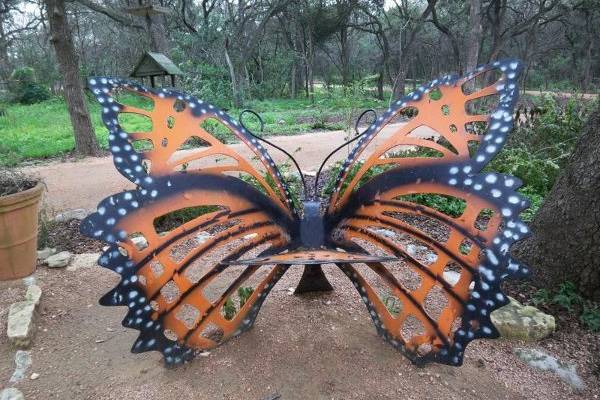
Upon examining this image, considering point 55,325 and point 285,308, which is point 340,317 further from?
point 55,325

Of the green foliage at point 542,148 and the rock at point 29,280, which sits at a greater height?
the green foliage at point 542,148

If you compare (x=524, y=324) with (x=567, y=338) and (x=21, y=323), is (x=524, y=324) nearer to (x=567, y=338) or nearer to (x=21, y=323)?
(x=567, y=338)

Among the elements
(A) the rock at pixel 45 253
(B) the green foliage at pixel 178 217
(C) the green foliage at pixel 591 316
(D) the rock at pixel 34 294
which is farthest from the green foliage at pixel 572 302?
(A) the rock at pixel 45 253

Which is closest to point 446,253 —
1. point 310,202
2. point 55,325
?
point 310,202

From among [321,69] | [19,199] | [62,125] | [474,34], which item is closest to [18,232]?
[19,199]

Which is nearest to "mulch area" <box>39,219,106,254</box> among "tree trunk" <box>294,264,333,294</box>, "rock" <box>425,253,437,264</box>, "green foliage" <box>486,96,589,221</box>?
"tree trunk" <box>294,264,333,294</box>

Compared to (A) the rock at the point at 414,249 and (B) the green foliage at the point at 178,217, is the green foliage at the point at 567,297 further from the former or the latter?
(B) the green foliage at the point at 178,217

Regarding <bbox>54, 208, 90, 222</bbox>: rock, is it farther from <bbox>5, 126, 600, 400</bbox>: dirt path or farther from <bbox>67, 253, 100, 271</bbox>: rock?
<bbox>5, 126, 600, 400</bbox>: dirt path

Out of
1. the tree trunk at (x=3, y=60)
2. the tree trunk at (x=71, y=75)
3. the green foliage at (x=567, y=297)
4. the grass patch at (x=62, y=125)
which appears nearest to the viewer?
the green foliage at (x=567, y=297)
